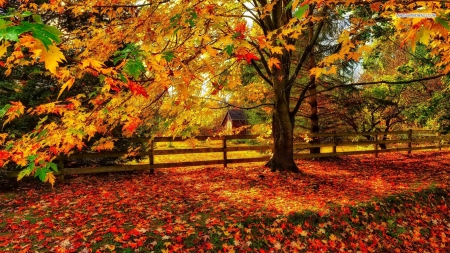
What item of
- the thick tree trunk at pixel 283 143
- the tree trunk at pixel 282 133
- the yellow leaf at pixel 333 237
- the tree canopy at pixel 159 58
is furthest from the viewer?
the thick tree trunk at pixel 283 143

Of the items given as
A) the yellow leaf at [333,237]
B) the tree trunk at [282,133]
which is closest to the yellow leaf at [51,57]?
the yellow leaf at [333,237]

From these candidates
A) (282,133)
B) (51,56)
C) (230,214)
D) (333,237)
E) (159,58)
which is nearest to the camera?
(51,56)

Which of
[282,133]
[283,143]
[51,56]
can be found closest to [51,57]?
[51,56]

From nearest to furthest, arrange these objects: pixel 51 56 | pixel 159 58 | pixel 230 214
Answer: pixel 51 56, pixel 159 58, pixel 230 214

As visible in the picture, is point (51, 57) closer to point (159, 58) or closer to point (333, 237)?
point (159, 58)

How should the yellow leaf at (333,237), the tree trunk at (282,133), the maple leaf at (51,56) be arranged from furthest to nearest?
1. the tree trunk at (282,133)
2. the yellow leaf at (333,237)
3. the maple leaf at (51,56)

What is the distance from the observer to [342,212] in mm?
6121

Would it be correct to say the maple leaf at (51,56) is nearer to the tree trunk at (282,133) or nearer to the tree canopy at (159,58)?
the tree canopy at (159,58)

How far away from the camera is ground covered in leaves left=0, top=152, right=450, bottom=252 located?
4855 millimetres

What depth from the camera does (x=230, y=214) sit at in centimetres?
582

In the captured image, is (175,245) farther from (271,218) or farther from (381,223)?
(381,223)

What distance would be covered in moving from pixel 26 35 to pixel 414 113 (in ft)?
42.1

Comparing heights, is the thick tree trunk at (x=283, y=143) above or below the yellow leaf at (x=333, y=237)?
above

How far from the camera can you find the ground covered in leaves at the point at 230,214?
4.86 metres
